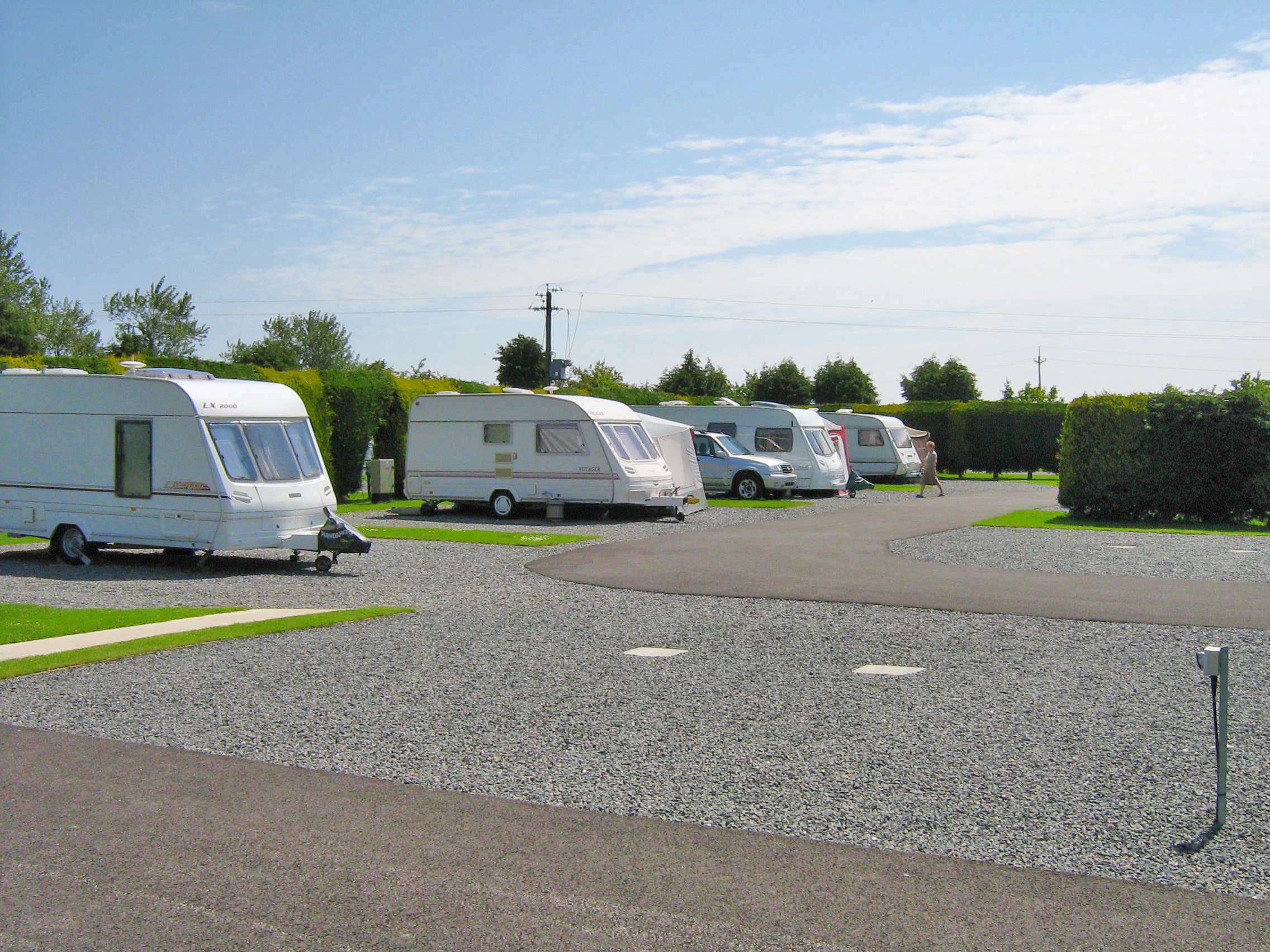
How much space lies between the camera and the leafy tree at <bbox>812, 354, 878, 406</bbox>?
6256 centimetres

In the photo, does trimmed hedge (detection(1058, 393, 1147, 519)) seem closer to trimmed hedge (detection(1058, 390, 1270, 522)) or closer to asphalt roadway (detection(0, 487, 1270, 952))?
trimmed hedge (detection(1058, 390, 1270, 522))

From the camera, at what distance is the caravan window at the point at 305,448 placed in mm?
15672

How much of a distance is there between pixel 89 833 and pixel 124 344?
6992 cm

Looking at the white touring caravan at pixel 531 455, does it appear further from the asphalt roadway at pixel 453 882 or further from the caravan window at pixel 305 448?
the asphalt roadway at pixel 453 882

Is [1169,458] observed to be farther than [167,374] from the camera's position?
Yes

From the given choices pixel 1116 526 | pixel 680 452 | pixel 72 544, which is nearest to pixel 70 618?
pixel 72 544

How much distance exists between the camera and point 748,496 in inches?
1113

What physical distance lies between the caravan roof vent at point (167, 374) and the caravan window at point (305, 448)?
4.20 feet

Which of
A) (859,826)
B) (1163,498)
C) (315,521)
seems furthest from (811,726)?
(1163,498)

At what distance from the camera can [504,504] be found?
75.5 feet

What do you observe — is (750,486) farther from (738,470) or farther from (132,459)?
(132,459)

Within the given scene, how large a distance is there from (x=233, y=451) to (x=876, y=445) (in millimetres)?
24788

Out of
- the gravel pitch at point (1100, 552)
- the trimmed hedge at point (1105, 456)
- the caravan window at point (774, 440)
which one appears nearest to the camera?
the gravel pitch at point (1100, 552)

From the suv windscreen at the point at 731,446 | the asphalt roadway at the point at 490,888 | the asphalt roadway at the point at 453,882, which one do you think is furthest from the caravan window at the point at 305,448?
the suv windscreen at the point at 731,446
